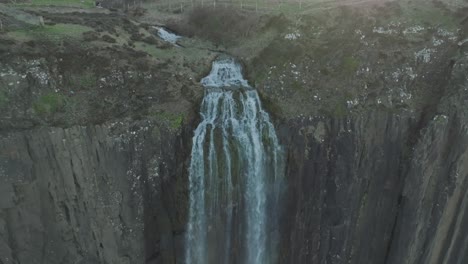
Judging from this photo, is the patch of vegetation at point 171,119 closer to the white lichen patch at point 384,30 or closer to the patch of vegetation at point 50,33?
the patch of vegetation at point 50,33

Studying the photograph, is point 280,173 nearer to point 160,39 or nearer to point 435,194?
point 435,194

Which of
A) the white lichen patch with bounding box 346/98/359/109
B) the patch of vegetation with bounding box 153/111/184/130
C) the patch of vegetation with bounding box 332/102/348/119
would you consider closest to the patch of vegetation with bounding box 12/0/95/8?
the patch of vegetation with bounding box 153/111/184/130

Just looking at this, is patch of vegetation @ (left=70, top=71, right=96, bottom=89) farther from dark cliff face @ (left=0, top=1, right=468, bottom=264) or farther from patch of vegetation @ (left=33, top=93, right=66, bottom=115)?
patch of vegetation @ (left=33, top=93, right=66, bottom=115)

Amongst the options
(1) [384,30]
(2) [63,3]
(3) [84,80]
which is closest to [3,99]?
(3) [84,80]

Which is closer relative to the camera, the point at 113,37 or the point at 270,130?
the point at 270,130

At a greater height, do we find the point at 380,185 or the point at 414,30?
the point at 414,30

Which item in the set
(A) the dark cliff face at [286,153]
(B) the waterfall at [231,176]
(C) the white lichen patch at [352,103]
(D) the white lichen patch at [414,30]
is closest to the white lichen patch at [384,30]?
(A) the dark cliff face at [286,153]

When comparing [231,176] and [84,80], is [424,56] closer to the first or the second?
[231,176]

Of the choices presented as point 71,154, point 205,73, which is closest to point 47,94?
point 71,154
